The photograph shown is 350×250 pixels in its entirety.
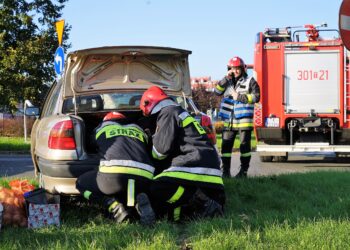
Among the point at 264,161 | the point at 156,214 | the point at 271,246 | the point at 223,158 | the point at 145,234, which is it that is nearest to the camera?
the point at 271,246

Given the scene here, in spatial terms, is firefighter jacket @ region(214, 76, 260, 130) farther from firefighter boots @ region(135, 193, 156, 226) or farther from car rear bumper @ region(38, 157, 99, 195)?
firefighter boots @ region(135, 193, 156, 226)

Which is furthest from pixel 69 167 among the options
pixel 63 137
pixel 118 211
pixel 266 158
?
pixel 266 158

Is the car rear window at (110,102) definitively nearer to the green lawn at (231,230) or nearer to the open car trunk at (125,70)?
the open car trunk at (125,70)

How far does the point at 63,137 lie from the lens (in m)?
5.17

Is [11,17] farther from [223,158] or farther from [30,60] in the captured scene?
[223,158]

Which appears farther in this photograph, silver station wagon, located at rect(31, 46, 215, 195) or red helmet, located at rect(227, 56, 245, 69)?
red helmet, located at rect(227, 56, 245, 69)

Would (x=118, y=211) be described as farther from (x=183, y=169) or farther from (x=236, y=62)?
(x=236, y=62)

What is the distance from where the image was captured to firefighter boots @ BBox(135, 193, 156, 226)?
15.4ft

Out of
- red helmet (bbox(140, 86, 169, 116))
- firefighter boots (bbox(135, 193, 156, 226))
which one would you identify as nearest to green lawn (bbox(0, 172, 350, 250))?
firefighter boots (bbox(135, 193, 156, 226))

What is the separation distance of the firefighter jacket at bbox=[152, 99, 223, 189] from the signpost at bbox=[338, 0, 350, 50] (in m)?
1.65

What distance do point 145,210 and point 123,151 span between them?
1.93 feet

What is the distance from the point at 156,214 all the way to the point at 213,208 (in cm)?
58

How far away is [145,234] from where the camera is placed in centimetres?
427

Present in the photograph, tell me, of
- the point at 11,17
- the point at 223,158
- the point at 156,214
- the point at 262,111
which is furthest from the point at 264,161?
the point at 11,17
